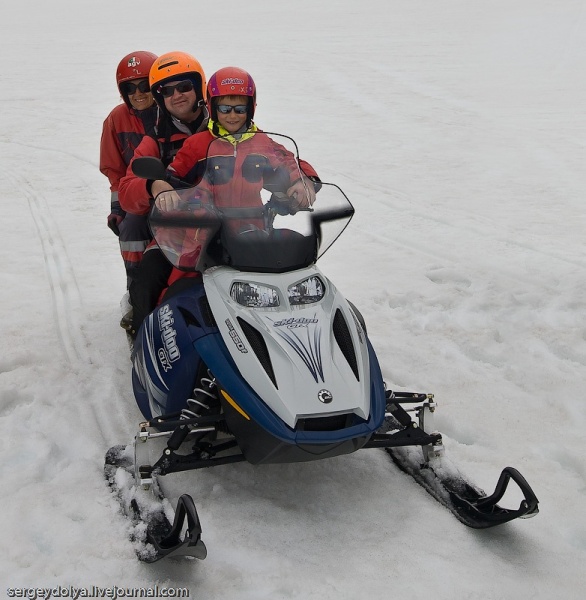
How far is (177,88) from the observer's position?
5.15 m

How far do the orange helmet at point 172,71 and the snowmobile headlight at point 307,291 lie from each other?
2.02 metres

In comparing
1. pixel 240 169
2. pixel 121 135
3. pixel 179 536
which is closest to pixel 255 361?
pixel 179 536

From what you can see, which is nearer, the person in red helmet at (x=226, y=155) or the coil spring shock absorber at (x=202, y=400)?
the coil spring shock absorber at (x=202, y=400)

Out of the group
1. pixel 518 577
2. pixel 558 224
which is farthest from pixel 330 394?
pixel 558 224

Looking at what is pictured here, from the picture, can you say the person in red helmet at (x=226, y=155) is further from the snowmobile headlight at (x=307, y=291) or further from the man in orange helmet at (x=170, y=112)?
the snowmobile headlight at (x=307, y=291)

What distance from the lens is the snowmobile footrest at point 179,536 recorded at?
10.3 feet

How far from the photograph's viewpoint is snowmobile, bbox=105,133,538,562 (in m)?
3.43

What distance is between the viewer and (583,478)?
13.3ft

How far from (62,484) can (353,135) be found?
10360 millimetres

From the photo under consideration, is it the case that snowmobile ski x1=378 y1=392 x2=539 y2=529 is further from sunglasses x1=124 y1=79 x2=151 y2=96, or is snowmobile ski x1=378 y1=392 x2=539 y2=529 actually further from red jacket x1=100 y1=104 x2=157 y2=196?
sunglasses x1=124 y1=79 x2=151 y2=96

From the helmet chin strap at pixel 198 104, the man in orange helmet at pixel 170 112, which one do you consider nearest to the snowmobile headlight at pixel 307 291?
the man in orange helmet at pixel 170 112

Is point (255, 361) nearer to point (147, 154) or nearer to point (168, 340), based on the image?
point (168, 340)

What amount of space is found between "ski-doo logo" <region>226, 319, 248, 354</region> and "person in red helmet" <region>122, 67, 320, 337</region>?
0.70 m

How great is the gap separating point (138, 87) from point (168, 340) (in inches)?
102
